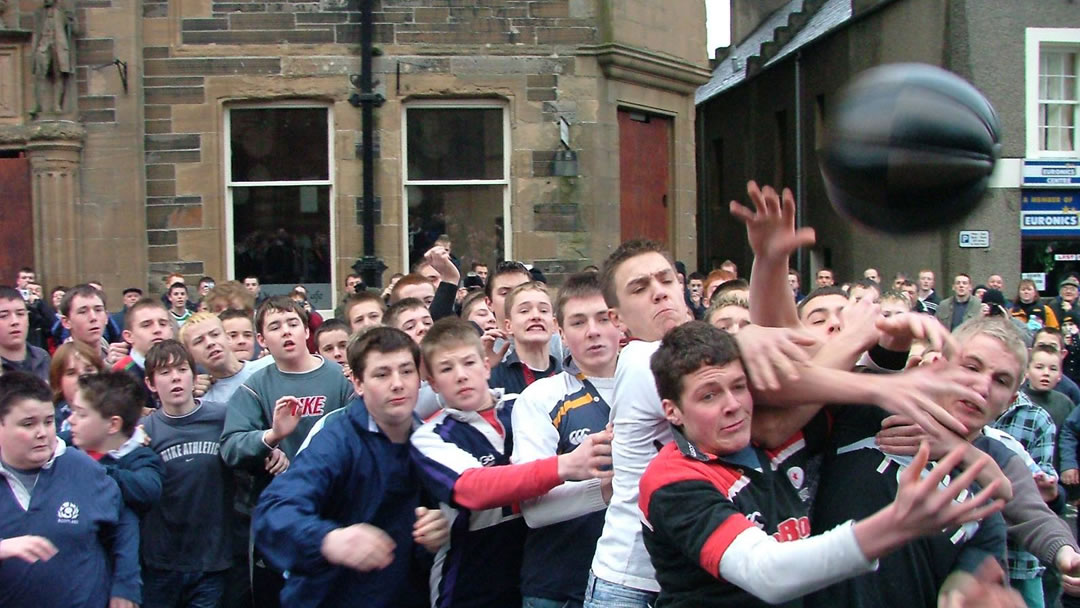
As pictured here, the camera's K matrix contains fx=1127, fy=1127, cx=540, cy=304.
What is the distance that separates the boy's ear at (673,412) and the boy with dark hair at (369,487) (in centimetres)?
114

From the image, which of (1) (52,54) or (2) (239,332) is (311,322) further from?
(1) (52,54)

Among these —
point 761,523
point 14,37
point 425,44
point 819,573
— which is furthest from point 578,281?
point 14,37

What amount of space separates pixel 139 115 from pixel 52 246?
1.74 metres

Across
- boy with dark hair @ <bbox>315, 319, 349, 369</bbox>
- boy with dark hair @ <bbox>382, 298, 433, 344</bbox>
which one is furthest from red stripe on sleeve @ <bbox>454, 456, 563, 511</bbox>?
boy with dark hair @ <bbox>315, 319, 349, 369</bbox>

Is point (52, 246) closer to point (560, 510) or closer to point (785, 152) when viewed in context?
point (560, 510)

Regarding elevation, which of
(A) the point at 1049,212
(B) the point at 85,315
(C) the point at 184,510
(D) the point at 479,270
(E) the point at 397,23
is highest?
(E) the point at 397,23

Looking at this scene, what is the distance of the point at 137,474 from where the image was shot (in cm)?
482

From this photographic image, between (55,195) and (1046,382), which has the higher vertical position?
(55,195)

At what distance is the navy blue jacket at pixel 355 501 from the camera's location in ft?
12.3

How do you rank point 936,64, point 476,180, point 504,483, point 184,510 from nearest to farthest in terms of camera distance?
point 504,483, point 184,510, point 476,180, point 936,64

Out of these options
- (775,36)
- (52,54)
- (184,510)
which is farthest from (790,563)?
(775,36)

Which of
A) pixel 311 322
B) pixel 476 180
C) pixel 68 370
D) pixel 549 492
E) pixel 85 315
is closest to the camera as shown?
pixel 549 492

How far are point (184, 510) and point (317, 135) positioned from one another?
861 cm

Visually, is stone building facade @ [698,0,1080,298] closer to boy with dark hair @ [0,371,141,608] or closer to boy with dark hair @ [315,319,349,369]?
boy with dark hair @ [315,319,349,369]
